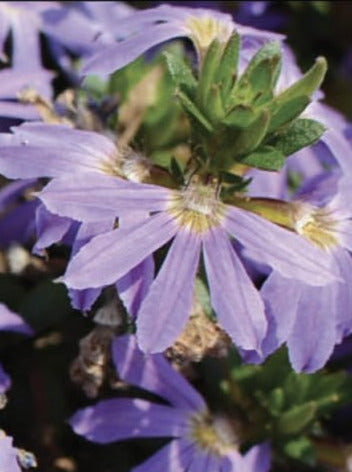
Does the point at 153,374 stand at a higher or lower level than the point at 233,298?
lower

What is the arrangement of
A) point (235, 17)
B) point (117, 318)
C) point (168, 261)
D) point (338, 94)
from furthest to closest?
point (338, 94) < point (235, 17) < point (117, 318) < point (168, 261)

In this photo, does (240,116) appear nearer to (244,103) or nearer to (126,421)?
(244,103)

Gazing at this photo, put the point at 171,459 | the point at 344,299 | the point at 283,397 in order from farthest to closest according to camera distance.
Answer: the point at 283,397, the point at 171,459, the point at 344,299

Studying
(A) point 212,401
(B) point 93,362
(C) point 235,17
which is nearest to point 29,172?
(B) point 93,362

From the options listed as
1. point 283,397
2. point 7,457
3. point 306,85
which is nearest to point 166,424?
point 283,397

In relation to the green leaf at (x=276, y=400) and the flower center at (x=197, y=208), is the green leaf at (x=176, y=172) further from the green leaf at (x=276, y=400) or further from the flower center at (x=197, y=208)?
the green leaf at (x=276, y=400)

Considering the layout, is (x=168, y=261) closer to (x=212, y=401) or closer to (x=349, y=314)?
(x=349, y=314)

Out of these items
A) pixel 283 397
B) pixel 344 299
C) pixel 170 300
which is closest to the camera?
pixel 170 300
